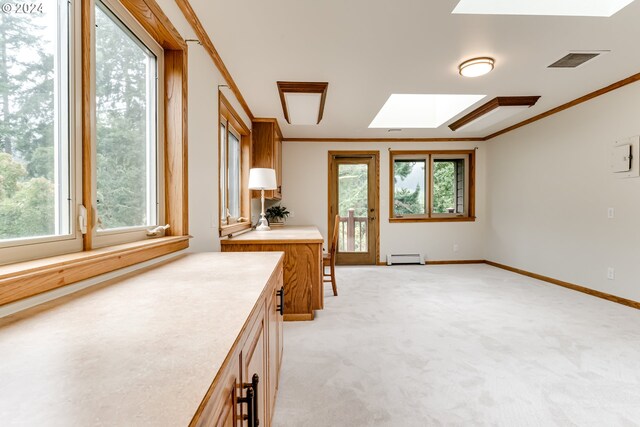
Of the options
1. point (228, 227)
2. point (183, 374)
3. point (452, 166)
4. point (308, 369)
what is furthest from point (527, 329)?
point (452, 166)

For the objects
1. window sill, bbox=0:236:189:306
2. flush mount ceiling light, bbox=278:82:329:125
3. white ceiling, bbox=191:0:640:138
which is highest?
white ceiling, bbox=191:0:640:138

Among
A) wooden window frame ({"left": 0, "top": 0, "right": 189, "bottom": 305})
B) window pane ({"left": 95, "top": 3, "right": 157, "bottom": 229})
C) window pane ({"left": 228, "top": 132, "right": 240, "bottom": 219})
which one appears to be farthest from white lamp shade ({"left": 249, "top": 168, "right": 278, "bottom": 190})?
window pane ({"left": 95, "top": 3, "right": 157, "bottom": 229})

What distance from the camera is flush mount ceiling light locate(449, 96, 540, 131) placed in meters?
3.91

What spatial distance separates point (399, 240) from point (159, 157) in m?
4.77

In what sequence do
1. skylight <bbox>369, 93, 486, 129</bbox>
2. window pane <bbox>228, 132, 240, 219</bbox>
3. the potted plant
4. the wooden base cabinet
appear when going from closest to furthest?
Answer: 1. the wooden base cabinet
2. window pane <bbox>228, 132, 240, 219</bbox>
3. skylight <bbox>369, 93, 486, 129</bbox>
4. the potted plant

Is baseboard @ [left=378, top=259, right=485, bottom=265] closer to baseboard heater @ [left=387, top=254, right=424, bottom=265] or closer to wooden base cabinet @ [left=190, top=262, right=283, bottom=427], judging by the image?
baseboard heater @ [left=387, top=254, right=424, bottom=265]

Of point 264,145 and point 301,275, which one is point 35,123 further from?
point 264,145

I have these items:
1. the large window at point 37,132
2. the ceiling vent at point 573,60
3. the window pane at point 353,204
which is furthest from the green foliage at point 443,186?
the large window at point 37,132

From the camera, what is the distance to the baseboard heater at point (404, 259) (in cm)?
582

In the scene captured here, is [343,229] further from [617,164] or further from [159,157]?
[159,157]

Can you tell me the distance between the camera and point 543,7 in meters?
2.17

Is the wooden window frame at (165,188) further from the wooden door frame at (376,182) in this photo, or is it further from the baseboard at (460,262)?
the baseboard at (460,262)

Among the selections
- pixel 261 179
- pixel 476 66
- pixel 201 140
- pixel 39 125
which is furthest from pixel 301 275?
pixel 476 66

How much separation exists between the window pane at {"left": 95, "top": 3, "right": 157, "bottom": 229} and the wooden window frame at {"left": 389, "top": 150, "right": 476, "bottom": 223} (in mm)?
4667
